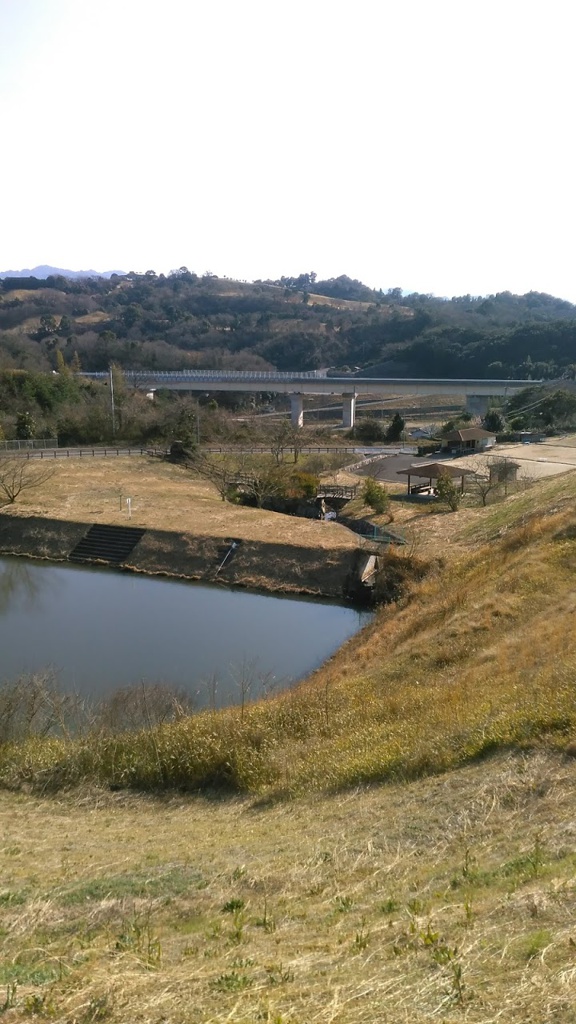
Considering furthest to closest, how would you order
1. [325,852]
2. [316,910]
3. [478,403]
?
[478,403] < [325,852] < [316,910]

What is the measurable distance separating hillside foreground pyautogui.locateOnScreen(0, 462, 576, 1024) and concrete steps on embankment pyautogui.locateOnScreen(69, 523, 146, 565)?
52.9 ft

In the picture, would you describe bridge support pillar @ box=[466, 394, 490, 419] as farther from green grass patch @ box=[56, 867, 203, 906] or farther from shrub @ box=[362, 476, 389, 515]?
green grass patch @ box=[56, 867, 203, 906]

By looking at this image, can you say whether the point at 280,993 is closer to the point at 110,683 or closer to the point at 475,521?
the point at 110,683

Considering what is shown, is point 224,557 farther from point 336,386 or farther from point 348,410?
point 336,386

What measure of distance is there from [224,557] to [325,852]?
20275mm

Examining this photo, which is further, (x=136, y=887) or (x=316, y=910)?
(x=136, y=887)

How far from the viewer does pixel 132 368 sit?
3344 inches

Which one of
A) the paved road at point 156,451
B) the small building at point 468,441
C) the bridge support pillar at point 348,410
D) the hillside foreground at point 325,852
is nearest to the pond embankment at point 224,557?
the hillside foreground at point 325,852

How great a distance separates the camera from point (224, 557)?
87.5 feet

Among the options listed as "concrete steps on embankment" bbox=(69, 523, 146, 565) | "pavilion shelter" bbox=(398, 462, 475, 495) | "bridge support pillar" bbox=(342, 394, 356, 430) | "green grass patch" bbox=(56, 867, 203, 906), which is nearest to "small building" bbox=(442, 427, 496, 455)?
"pavilion shelter" bbox=(398, 462, 475, 495)

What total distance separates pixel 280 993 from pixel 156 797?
6.34 meters

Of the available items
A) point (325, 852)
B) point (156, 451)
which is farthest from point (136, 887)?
point (156, 451)

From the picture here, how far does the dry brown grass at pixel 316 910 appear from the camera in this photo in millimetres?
4016

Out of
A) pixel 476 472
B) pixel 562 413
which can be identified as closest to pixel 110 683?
pixel 476 472
